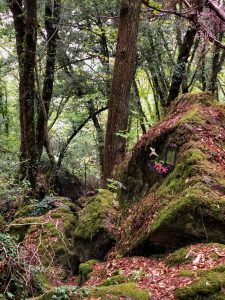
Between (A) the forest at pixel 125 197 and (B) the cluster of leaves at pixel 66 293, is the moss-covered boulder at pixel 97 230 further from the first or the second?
(B) the cluster of leaves at pixel 66 293

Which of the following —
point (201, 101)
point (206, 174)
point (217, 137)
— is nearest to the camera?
point (206, 174)

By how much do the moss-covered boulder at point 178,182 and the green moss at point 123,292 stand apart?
3.80 feet

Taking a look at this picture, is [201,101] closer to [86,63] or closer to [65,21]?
[65,21]

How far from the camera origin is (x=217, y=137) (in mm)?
5480

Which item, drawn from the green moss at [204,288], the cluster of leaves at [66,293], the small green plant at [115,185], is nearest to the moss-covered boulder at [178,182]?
the small green plant at [115,185]

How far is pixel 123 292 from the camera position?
3.07 metres


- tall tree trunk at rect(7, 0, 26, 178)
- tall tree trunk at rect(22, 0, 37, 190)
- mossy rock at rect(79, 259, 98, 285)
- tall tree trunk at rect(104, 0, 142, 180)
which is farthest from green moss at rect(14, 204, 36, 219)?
mossy rock at rect(79, 259, 98, 285)

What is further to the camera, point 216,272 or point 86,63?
point 86,63

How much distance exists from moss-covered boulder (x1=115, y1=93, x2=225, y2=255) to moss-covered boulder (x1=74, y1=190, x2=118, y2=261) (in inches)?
10.0

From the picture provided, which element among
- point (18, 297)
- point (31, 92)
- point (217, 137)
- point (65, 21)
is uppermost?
point (65, 21)

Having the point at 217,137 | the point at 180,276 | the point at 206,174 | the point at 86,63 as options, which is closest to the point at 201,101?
the point at 217,137

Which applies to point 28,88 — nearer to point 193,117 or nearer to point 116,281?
point 193,117

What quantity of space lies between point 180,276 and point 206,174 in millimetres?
1577

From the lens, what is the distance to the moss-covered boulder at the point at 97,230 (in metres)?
A: 5.53
